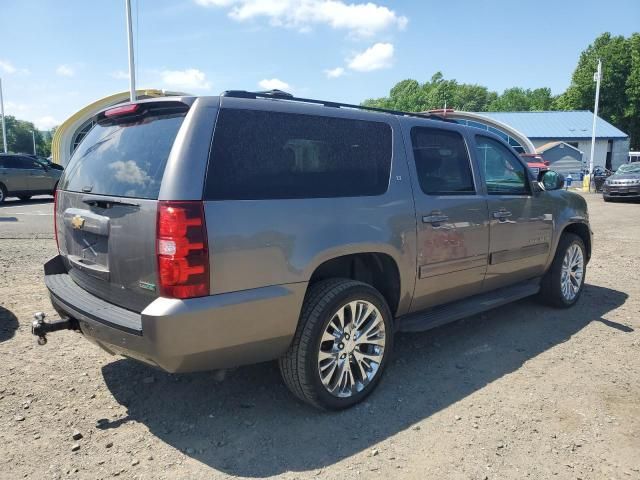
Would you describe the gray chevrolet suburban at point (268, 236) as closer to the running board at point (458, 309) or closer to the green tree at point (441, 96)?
the running board at point (458, 309)

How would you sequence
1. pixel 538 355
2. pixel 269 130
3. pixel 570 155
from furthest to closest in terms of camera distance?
pixel 570 155, pixel 538 355, pixel 269 130

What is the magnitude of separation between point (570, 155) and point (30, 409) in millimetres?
43367

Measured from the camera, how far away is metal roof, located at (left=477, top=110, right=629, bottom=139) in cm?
4495

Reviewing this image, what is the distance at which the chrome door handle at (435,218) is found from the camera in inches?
142

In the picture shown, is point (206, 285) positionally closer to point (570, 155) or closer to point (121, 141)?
point (121, 141)

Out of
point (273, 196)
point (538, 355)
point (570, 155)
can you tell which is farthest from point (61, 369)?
point (570, 155)

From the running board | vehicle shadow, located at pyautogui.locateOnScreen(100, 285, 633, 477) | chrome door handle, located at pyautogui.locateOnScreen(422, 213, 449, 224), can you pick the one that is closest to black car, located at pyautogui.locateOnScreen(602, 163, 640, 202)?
the running board

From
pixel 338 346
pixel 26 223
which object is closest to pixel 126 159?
pixel 338 346

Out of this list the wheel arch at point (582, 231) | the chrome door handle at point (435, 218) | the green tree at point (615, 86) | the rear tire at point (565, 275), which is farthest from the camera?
the green tree at point (615, 86)

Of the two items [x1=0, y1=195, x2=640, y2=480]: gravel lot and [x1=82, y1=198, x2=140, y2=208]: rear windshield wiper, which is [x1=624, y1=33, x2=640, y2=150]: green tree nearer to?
[x1=0, y1=195, x2=640, y2=480]: gravel lot

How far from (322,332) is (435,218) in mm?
1306

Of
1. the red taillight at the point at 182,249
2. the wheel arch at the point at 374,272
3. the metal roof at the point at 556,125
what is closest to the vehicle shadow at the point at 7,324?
the red taillight at the point at 182,249

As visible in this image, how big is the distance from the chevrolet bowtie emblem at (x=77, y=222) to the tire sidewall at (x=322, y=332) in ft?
5.13

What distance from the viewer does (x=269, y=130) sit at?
2.88 m
